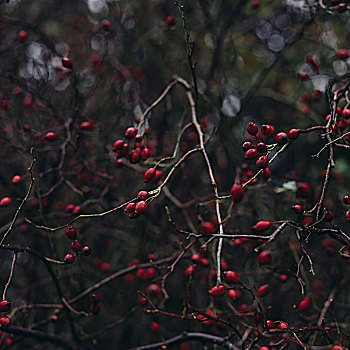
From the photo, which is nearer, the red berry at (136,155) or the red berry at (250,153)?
the red berry at (250,153)

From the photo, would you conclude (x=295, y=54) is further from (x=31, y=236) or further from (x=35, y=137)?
(x=31, y=236)

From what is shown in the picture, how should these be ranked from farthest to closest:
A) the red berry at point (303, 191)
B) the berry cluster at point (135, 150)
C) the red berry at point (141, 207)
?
the red berry at point (303, 191)
the berry cluster at point (135, 150)
the red berry at point (141, 207)

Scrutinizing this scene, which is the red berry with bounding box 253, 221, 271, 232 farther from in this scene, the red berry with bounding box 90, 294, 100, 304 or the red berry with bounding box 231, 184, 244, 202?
the red berry with bounding box 90, 294, 100, 304

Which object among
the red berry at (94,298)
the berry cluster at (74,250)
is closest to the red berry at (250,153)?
the berry cluster at (74,250)

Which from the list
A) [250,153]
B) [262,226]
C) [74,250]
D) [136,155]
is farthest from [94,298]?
[250,153]

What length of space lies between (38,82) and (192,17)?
4.23 ft

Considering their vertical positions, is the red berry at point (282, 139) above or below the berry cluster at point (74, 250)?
above

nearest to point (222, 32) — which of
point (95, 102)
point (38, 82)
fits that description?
point (95, 102)

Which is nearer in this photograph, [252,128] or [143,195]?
[143,195]

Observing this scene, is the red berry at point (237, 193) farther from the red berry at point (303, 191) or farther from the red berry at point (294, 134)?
the red berry at point (303, 191)

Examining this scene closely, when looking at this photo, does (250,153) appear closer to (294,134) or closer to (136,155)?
(294,134)

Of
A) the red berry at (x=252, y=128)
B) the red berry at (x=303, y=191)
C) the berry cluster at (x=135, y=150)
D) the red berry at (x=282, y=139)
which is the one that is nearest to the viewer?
the red berry at (x=282, y=139)

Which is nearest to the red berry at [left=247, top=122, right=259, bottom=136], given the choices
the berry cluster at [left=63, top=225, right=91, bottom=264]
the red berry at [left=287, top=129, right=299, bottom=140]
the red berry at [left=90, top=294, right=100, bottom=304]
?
the red berry at [left=287, top=129, right=299, bottom=140]

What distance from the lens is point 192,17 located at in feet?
11.2
